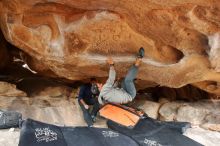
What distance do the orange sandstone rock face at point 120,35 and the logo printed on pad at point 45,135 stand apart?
1.44m

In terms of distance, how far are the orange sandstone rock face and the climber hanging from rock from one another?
0.78ft

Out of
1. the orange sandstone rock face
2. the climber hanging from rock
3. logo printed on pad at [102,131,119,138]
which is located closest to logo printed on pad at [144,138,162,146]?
logo printed on pad at [102,131,119,138]

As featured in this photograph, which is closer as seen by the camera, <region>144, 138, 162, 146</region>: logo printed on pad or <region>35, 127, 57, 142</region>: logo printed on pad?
<region>35, 127, 57, 142</region>: logo printed on pad

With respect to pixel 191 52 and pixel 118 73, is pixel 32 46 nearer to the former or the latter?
pixel 118 73

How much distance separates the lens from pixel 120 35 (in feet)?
18.1

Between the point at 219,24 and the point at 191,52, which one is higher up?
the point at 219,24

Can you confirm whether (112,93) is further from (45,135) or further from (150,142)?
(45,135)

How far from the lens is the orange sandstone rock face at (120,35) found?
492 centimetres

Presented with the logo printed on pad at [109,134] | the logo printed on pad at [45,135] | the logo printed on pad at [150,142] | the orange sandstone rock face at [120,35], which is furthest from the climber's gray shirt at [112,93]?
the logo printed on pad at [45,135]

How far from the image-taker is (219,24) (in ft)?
15.5

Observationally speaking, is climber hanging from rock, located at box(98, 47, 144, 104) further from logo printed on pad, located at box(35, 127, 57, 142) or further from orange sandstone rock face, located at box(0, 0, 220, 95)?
logo printed on pad, located at box(35, 127, 57, 142)

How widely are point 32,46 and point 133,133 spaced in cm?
214

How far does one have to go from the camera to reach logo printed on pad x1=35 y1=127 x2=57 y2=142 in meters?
4.65

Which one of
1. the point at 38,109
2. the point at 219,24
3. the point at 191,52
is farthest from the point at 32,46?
the point at 219,24
